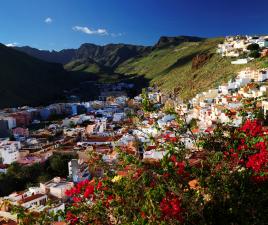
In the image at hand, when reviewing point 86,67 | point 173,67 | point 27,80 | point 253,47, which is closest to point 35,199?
point 253,47

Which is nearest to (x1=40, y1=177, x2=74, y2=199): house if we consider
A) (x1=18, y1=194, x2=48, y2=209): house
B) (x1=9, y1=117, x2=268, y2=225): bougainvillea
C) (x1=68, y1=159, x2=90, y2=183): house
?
(x1=18, y1=194, x2=48, y2=209): house

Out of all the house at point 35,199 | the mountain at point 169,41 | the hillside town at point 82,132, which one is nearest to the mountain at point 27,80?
the hillside town at point 82,132

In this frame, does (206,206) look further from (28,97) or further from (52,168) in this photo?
(28,97)

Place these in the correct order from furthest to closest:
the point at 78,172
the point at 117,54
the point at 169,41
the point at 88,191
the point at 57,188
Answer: the point at 117,54
the point at 169,41
the point at 78,172
the point at 57,188
the point at 88,191

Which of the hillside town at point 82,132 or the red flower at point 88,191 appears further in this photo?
the hillside town at point 82,132

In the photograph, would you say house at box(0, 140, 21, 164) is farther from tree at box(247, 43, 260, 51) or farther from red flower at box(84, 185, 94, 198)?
tree at box(247, 43, 260, 51)

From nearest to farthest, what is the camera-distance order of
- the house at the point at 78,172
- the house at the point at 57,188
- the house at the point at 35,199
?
the house at the point at 35,199, the house at the point at 57,188, the house at the point at 78,172

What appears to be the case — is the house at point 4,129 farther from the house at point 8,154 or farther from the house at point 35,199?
the house at point 35,199

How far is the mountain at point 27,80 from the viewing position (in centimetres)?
8056

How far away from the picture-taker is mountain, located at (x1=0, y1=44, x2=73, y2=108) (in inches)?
3172

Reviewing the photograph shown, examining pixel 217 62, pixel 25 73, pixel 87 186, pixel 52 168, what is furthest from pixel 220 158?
pixel 25 73

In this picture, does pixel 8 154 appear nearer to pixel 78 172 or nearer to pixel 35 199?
pixel 78 172

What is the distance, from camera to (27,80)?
297 ft

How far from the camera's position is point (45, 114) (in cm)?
6475
